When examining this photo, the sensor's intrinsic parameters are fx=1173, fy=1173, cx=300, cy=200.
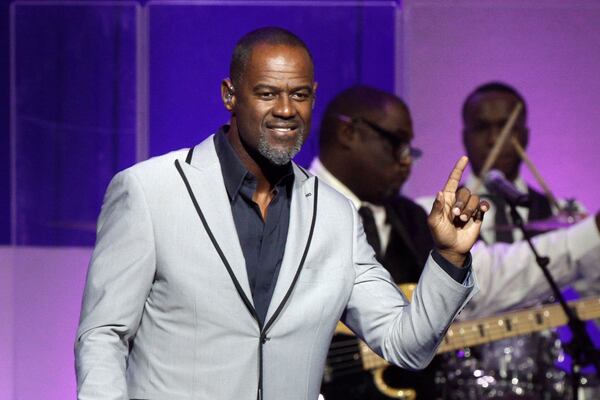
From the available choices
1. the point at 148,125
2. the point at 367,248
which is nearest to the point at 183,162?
the point at 367,248

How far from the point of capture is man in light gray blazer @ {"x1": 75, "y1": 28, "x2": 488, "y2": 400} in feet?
9.43

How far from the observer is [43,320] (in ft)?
18.9

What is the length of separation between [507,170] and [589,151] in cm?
45

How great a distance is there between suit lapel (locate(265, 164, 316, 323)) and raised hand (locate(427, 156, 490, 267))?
398 mm

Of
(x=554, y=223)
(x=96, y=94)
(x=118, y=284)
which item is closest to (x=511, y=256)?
(x=554, y=223)

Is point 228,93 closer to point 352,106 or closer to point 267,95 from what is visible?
point 267,95

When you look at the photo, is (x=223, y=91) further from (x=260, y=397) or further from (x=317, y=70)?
(x=317, y=70)

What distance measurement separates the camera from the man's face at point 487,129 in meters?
6.02

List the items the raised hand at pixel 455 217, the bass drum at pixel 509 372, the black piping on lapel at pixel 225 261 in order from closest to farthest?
1. the raised hand at pixel 455 217
2. the black piping on lapel at pixel 225 261
3. the bass drum at pixel 509 372

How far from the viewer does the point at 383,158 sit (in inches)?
227

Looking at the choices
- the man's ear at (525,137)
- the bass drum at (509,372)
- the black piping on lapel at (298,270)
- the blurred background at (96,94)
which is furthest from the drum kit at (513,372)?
the black piping on lapel at (298,270)

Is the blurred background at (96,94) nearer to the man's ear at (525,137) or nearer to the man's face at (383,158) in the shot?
the man's face at (383,158)

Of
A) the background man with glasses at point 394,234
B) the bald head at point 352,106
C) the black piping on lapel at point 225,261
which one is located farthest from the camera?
the bald head at point 352,106

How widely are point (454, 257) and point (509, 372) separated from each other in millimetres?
2956
